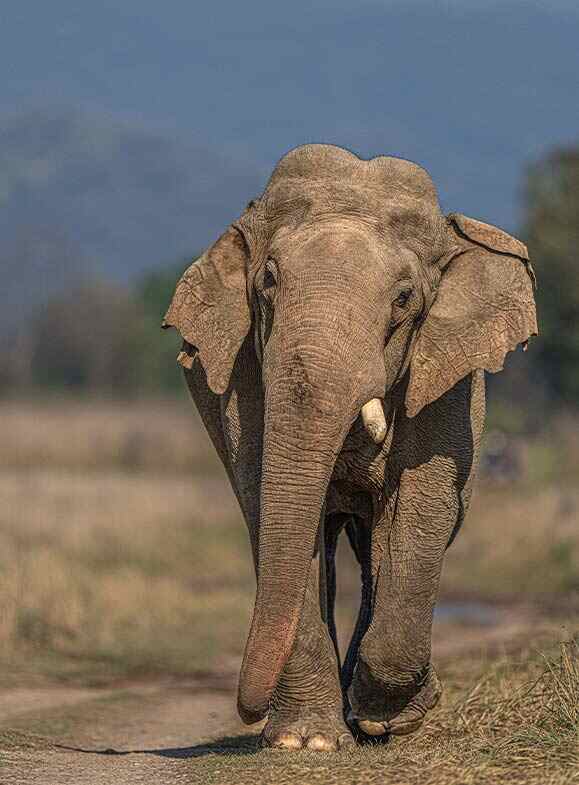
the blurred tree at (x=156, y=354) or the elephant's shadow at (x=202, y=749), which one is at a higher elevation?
the blurred tree at (x=156, y=354)

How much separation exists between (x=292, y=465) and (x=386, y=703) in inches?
72.7

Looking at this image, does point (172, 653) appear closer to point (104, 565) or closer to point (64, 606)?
point (64, 606)

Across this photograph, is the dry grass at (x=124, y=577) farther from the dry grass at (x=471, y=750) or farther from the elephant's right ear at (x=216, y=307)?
the elephant's right ear at (x=216, y=307)

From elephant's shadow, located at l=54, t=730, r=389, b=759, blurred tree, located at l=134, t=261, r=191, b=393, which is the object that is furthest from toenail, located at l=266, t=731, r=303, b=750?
blurred tree, located at l=134, t=261, r=191, b=393

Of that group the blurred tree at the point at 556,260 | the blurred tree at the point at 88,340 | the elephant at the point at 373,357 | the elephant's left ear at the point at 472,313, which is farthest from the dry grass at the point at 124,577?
the blurred tree at the point at 88,340

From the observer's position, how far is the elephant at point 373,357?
724cm

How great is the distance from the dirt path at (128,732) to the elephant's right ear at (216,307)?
1.70 m

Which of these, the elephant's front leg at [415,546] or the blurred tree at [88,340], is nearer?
the elephant's front leg at [415,546]

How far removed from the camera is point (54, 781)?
24.4ft

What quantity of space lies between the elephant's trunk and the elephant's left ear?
2.87 feet

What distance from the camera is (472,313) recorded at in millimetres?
7922

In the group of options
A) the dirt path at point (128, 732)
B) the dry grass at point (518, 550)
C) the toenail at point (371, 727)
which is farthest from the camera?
the dry grass at point (518, 550)

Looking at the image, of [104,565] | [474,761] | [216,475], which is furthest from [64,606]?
[216,475]

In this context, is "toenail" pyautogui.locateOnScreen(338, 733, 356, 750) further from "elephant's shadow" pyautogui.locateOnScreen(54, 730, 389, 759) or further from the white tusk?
the white tusk
